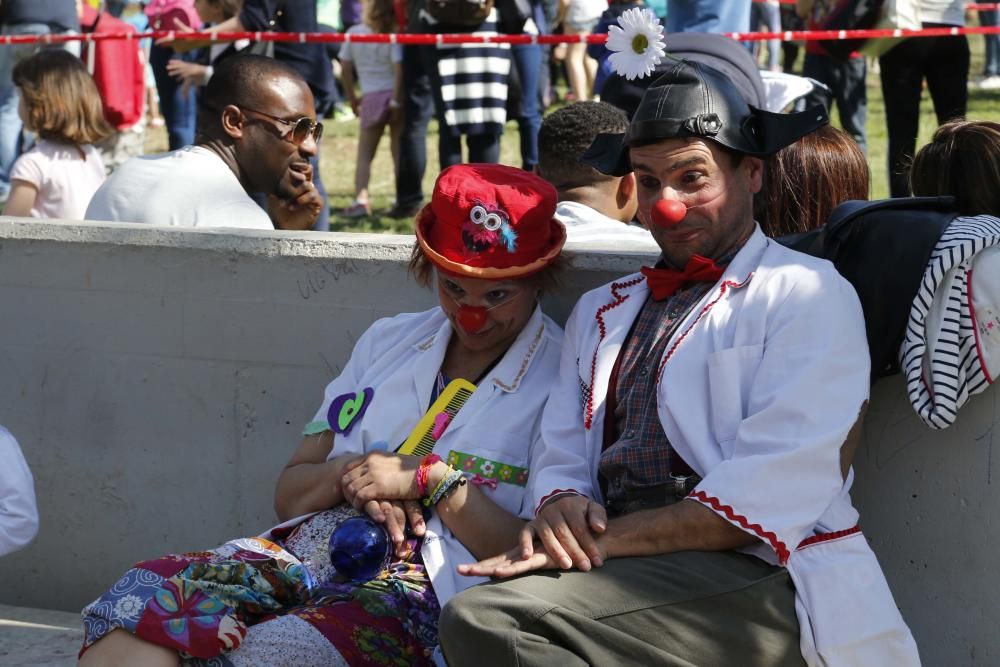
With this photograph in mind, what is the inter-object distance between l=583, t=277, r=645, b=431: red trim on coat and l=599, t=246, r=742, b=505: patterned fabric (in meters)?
0.06

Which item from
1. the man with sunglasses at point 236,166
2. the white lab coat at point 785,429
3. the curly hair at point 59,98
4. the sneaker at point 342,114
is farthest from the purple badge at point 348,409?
the sneaker at point 342,114

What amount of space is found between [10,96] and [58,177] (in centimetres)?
340

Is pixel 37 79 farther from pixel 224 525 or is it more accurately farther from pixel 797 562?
pixel 797 562

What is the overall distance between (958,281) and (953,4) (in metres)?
4.37

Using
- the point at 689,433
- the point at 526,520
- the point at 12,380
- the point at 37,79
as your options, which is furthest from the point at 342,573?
the point at 37,79

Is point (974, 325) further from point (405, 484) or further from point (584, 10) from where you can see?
point (584, 10)

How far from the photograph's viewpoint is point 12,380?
4473mm

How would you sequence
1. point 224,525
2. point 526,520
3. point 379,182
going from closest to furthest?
point 526,520, point 224,525, point 379,182

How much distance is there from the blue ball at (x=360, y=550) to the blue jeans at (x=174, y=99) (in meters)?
5.92

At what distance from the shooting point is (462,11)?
7.11 meters

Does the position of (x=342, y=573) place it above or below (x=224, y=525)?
above

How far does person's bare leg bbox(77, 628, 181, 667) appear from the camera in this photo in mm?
2982

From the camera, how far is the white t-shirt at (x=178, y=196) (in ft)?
15.5

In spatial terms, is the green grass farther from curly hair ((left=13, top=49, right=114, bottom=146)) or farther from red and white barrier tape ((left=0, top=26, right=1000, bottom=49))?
curly hair ((left=13, top=49, right=114, bottom=146))
